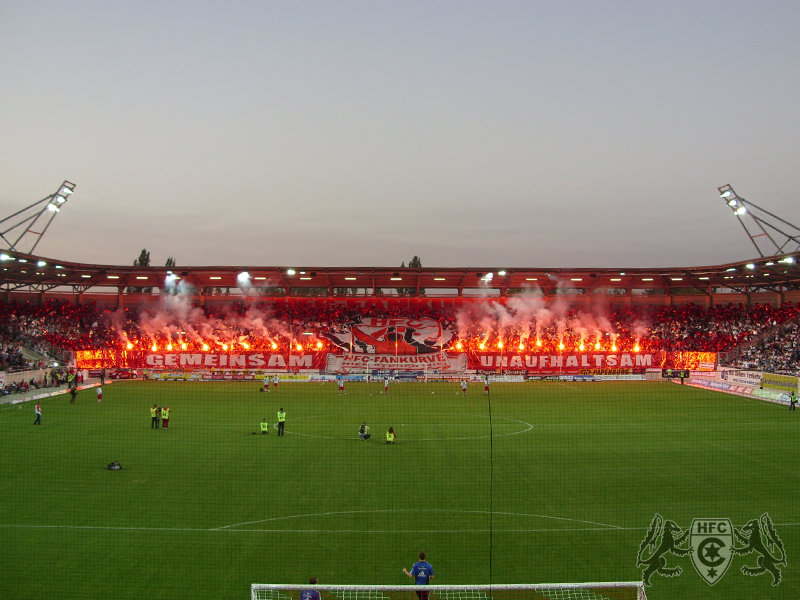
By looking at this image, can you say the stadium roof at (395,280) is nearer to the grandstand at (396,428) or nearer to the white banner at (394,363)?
the grandstand at (396,428)

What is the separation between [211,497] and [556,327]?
3291 cm

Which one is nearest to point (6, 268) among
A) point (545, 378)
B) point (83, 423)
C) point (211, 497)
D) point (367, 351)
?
point (83, 423)

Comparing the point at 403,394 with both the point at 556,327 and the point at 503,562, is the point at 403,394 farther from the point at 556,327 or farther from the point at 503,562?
the point at 503,562

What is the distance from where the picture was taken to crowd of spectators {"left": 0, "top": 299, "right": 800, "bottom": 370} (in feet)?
121

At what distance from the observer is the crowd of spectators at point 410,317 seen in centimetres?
3703

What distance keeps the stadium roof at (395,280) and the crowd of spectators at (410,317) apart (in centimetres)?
Answer: 147

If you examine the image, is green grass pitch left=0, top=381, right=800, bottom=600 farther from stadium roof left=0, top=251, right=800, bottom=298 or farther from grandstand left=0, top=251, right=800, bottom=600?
stadium roof left=0, top=251, right=800, bottom=298

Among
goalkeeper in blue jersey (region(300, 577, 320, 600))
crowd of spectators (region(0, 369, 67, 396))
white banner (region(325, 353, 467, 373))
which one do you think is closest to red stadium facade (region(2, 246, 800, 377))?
white banner (region(325, 353, 467, 373))

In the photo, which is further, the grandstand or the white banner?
the white banner

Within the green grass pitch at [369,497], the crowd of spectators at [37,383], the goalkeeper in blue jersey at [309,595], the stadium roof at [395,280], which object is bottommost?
the green grass pitch at [369,497]

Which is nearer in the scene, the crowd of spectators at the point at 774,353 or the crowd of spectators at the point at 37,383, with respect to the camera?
the crowd of spectators at the point at 37,383
